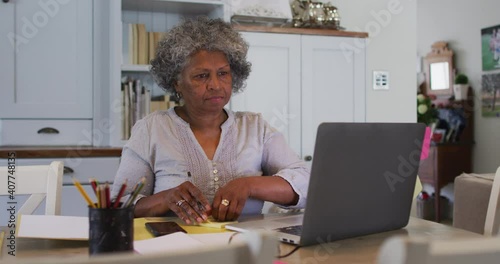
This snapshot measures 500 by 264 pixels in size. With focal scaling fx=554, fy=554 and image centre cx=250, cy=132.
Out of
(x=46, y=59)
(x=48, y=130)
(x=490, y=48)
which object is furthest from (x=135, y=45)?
(x=490, y=48)

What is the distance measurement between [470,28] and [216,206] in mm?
5034

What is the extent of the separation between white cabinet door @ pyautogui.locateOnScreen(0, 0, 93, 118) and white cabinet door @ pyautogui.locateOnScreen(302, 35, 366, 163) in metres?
1.28

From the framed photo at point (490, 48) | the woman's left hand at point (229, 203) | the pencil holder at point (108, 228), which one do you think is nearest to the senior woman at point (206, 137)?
the woman's left hand at point (229, 203)

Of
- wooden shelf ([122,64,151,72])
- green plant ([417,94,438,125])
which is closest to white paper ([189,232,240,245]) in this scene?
wooden shelf ([122,64,151,72])

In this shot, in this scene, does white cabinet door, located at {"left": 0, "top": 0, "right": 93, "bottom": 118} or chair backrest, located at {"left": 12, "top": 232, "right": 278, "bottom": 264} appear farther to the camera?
white cabinet door, located at {"left": 0, "top": 0, "right": 93, "bottom": 118}

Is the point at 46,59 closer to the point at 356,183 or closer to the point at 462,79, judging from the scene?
the point at 356,183

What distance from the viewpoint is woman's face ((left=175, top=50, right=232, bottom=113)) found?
1740 millimetres

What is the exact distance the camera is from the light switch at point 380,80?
3732 mm

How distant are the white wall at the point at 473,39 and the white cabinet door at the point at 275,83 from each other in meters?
2.90

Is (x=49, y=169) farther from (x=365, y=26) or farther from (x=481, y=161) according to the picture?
(x=481, y=161)

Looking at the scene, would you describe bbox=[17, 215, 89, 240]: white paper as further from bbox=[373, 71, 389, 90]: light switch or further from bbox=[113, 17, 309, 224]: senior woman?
bbox=[373, 71, 389, 90]: light switch

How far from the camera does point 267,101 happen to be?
10.9ft

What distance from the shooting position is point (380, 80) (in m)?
3.75

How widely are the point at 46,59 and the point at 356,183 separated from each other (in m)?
2.39
